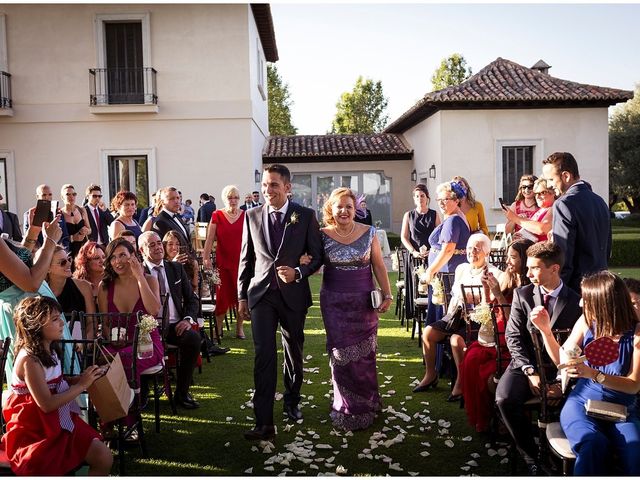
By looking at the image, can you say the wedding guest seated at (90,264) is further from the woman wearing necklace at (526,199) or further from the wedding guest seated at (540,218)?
the woman wearing necklace at (526,199)

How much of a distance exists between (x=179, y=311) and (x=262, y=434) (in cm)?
180

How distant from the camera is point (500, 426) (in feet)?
16.6

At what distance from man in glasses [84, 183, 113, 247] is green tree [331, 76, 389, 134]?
1599 inches

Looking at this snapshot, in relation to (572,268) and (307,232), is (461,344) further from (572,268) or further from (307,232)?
(307,232)

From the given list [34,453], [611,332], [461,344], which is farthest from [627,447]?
[34,453]

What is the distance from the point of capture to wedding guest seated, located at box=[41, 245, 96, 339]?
507 cm

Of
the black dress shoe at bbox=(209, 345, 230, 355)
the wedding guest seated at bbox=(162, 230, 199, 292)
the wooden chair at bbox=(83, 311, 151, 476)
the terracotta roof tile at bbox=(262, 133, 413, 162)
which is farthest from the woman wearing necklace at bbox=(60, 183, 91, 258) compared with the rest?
the terracotta roof tile at bbox=(262, 133, 413, 162)

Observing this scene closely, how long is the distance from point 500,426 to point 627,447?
168 centimetres

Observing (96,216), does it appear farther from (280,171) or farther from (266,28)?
(266,28)

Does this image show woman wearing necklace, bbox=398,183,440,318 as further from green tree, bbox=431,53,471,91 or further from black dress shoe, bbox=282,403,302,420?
green tree, bbox=431,53,471,91

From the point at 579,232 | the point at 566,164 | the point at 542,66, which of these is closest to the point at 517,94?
the point at 542,66

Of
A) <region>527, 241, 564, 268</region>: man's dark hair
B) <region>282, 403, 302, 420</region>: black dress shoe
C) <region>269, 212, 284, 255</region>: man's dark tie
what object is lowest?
<region>282, 403, 302, 420</region>: black dress shoe

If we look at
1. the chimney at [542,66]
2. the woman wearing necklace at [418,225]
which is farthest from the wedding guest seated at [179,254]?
the chimney at [542,66]

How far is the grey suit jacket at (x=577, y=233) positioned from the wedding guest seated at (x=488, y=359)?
303mm
